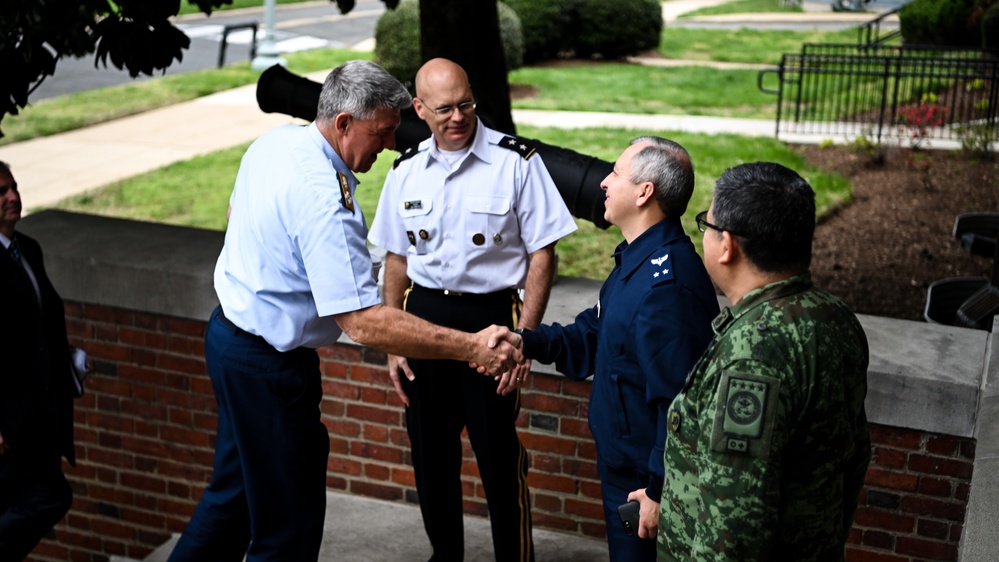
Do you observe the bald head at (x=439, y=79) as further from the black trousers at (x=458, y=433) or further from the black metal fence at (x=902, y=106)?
the black metal fence at (x=902, y=106)

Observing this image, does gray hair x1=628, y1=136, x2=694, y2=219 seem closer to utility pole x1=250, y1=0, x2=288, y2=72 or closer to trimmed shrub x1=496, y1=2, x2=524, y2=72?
trimmed shrub x1=496, y1=2, x2=524, y2=72

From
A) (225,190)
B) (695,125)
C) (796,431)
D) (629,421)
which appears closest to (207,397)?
(629,421)

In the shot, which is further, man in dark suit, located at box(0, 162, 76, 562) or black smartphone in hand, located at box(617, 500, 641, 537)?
man in dark suit, located at box(0, 162, 76, 562)

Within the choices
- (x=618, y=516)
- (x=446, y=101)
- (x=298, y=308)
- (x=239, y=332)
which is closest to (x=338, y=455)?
(x=239, y=332)

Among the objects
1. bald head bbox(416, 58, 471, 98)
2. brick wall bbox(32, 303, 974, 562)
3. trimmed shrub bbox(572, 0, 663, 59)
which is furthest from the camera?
trimmed shrub bbox(572, 0, 663, 59)

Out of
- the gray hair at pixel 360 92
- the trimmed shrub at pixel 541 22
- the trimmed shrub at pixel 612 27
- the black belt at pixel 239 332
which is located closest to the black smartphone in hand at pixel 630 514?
the black belt at pixel 239 332

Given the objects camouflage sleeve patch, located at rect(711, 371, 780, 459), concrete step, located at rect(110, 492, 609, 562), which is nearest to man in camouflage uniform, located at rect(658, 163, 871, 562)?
camouflage sleeve patch, located at rect(711, 371, 780, 459)

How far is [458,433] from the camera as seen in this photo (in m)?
4.30

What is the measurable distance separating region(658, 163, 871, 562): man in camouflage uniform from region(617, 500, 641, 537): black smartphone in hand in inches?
13.8

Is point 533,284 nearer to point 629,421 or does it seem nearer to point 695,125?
point 629,421

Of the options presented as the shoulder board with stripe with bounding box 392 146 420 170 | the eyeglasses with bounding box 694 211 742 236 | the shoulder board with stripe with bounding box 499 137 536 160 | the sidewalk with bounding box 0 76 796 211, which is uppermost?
the eyeglasses with bounding box 694 211 742 236

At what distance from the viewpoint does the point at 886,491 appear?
4109 millimetres

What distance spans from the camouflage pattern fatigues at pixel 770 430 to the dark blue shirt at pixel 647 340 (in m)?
0.33

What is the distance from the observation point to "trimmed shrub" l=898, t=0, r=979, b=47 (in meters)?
16.3
